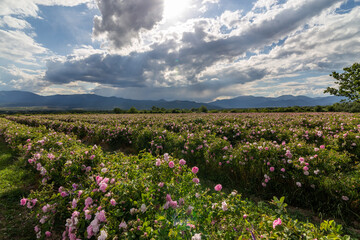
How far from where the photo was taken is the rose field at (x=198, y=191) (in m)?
1.87

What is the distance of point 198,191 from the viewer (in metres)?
2.63

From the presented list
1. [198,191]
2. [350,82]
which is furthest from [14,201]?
[350,82]

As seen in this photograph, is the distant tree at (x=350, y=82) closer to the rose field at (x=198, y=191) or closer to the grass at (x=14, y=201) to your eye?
the rose field at (x=198, y=191)

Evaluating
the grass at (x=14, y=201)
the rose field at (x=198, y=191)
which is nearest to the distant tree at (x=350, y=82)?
the rose field at (x=198, y=191)

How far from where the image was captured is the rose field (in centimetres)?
187

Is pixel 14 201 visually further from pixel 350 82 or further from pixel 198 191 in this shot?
pixel 350 82

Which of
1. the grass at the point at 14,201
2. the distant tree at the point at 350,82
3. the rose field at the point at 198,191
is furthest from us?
the distant tree at the point at 350,82

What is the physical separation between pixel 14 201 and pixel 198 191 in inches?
214

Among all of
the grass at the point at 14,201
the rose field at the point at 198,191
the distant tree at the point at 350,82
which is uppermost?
the distant tree at the point at 350,82

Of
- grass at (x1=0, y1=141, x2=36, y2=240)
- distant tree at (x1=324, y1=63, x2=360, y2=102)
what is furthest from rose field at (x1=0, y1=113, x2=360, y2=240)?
distant tree at (x1=324, y1=63, x2=360, y2=102)

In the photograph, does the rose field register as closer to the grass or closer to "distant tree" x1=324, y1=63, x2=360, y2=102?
the grass

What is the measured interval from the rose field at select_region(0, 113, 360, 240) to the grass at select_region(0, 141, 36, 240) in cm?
12

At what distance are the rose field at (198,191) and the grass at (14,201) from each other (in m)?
0.12

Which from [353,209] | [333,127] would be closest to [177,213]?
[353,209]
